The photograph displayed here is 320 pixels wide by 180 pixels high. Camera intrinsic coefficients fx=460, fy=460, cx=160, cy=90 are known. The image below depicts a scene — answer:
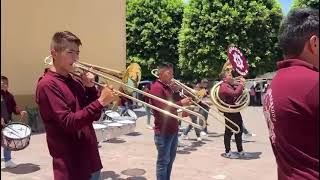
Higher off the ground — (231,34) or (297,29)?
(231,34)

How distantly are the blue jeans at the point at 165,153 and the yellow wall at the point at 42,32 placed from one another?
5.77 meters

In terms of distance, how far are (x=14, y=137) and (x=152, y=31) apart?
899 inches

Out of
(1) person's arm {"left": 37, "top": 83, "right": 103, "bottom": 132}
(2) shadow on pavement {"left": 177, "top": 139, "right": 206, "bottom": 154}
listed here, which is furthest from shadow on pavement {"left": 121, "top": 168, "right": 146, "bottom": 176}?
(1) person's arm {"left": 37, "top": 83, "right": 103, "bottom": 132}

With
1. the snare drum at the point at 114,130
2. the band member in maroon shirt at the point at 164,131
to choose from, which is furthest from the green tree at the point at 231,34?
the band member in maroon shirt at the point at 164,131


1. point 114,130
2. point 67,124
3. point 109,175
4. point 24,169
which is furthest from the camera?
point 114,130

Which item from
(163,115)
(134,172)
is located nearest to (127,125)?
(134,172)

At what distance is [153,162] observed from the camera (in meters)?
7.32

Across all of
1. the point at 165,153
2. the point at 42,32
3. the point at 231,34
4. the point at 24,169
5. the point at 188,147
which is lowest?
the point at 188,147

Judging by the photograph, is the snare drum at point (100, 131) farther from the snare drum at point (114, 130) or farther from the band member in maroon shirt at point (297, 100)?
the band member in maroon shirt at point (297, 100)

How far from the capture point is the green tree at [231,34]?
82.2ft

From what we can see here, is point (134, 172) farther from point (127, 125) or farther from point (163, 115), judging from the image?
point (127, 125)

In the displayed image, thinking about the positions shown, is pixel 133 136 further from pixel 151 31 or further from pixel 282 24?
pixel 151 31

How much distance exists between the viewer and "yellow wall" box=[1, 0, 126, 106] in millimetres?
11406

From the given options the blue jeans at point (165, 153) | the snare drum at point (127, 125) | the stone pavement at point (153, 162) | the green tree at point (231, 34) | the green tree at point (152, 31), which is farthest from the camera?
the green tree at point (152, 31)
